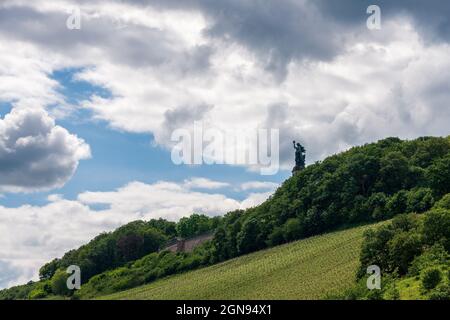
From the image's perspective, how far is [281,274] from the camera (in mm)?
104125

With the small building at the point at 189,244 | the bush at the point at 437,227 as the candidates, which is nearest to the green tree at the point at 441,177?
the bush at the point at 437,227

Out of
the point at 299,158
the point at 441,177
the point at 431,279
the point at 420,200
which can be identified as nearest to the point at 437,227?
the point at 431,279

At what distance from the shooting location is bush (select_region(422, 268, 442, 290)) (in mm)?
63009

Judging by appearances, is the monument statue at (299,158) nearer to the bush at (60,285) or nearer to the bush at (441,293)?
the bush at (60,285)

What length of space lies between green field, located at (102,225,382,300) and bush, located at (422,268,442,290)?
1648 centimetres

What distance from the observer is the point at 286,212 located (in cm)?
15412

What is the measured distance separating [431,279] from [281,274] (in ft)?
141

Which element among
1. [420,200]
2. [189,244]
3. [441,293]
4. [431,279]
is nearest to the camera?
[441,293]

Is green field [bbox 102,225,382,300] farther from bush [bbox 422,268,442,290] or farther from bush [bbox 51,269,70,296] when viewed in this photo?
bush [bbox 51,269,70,296]

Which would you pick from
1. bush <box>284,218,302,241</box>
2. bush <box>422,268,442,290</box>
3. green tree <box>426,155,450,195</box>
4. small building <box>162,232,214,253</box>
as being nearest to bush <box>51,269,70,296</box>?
small building <box>162,232,214,253</box>

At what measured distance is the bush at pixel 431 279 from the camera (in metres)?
63.0

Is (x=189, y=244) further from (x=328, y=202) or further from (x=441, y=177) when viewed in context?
(x=441, y=177)

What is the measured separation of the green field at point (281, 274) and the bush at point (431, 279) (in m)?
16.5
